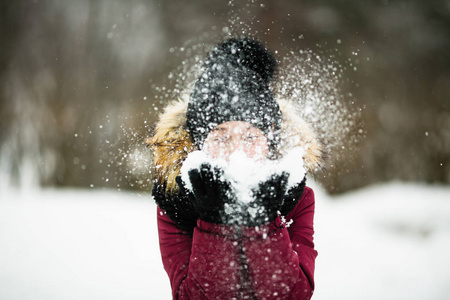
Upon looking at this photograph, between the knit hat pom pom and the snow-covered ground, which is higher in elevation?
the knit hat pom pom

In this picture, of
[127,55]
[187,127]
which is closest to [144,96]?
[127,55]

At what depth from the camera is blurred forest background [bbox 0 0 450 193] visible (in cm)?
92

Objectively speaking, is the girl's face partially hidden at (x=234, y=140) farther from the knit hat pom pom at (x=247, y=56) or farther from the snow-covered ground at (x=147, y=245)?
the snow-covered ground at (x=147, y=245)

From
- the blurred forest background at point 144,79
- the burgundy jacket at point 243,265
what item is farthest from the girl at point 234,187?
the blurred forest background at point 144,79

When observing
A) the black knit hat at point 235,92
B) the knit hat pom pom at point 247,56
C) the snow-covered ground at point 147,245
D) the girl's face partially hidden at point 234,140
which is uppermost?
the knit hat pom pom at point 247,56

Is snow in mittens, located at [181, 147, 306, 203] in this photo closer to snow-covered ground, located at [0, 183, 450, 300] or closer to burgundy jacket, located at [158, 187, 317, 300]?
burgundy jacket, located at [158, 187, 317, 300]

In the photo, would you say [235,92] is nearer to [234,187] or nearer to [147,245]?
[234,187]

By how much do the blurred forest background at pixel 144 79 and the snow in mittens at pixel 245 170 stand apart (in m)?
0.51

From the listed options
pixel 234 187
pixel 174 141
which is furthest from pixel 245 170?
pixel 174 141

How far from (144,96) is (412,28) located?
893mm

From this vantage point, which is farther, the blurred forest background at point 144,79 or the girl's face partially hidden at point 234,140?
the blurred forest background at point 144,79

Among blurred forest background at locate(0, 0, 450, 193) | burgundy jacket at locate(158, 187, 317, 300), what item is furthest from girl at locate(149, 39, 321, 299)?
blurred forest background at locate(0, 0, 450, 193)

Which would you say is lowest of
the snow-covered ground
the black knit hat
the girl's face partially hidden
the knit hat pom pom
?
the snow-covered ground

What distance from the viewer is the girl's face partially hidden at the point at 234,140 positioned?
0.45m
